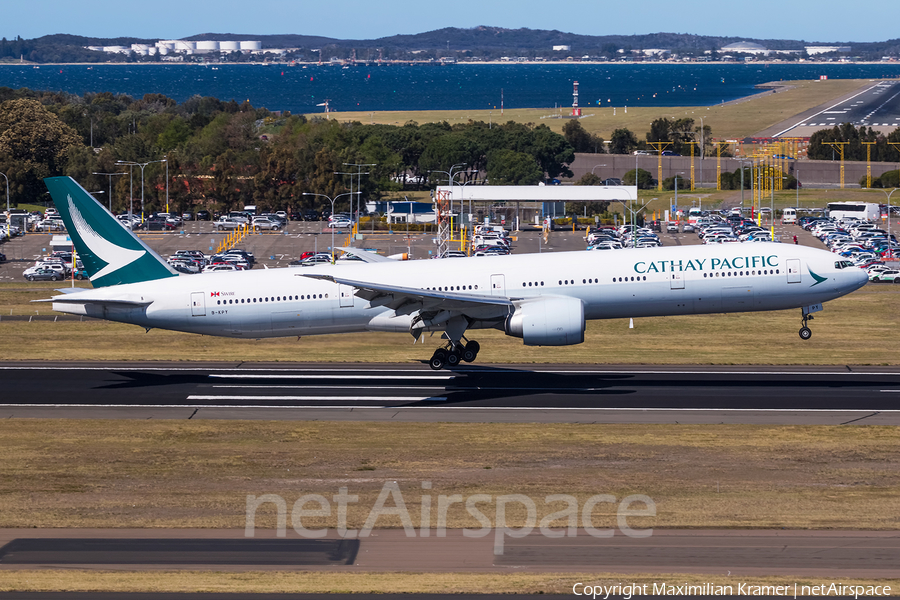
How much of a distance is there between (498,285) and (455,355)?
441 cm

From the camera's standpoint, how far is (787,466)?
118 feet

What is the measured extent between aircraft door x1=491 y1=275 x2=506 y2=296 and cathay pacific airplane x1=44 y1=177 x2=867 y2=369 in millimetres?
48

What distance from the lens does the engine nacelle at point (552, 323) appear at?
1845 inches

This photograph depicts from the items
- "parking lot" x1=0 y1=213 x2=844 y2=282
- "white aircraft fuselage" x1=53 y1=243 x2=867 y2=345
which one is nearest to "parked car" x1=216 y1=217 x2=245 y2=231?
"parking lot" x1=0 y1=213 x2=844 y2=282

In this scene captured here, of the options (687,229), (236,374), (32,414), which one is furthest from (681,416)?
(687,229)

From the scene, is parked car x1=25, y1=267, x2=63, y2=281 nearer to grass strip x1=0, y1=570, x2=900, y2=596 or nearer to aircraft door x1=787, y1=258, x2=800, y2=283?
aircraft door x1=787, y1=258, x2=800, y2=283

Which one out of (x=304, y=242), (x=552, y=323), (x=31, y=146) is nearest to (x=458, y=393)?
(x=552, y=323)

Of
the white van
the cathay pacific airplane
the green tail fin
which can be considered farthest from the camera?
the white van

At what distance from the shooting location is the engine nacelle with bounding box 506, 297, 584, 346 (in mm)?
46875

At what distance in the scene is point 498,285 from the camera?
49.2 meters

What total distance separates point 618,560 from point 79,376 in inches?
1410

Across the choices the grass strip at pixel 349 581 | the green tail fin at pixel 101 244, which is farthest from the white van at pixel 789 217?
the grass strip at pixel 349 581

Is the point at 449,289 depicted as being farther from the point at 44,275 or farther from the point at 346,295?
the point at 44,275

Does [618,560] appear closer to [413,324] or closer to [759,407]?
[759,407]
